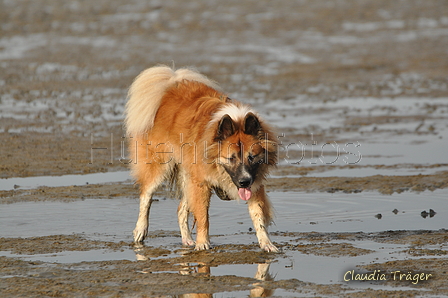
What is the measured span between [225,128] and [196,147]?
503mm

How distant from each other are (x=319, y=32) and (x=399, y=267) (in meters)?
24.6

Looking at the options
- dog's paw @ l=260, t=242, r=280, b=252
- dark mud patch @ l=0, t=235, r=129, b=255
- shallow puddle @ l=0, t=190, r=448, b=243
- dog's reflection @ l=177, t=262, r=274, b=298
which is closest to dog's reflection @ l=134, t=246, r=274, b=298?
dog's reflection @ l=177, t=262, r=274, b=298

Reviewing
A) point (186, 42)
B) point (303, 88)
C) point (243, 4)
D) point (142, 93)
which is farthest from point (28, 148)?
point (243, 4)

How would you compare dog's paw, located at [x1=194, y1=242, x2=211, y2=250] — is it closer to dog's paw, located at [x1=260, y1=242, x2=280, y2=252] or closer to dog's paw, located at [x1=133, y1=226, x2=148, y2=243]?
dog's paw, located at [x1=260, y1=242, x2=280, y2=252]

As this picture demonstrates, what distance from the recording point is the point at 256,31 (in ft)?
99.3

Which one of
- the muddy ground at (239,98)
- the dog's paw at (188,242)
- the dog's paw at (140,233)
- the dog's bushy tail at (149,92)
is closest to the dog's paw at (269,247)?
the muddy ground at (239,98)

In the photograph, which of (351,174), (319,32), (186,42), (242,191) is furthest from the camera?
(319,32)

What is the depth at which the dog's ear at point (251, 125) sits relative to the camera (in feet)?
21.0

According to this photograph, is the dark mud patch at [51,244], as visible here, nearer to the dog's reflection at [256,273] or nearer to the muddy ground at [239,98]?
the muddy ground at [239,98]

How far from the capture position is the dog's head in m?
6.40

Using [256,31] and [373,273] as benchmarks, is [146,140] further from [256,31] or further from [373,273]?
[256,31]

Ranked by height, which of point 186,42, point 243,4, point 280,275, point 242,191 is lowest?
point 280,275

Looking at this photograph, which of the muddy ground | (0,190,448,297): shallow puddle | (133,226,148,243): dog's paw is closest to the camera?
the muddy ground

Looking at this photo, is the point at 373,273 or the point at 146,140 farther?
the point at 146,140
